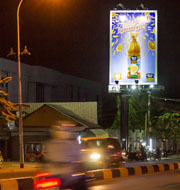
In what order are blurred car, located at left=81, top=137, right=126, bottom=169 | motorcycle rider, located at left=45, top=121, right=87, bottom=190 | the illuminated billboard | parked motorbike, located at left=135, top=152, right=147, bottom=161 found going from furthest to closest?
the illuminated billboard
parked motorbike, located at left=135, top=152, right=147, bottom=161
blurred car, located at left=81, top=137, right=126, bottom=169
motorcycle rider, located at left=45, top=121, right=87, bottom=190

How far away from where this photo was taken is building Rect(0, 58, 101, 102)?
56344 millimetres

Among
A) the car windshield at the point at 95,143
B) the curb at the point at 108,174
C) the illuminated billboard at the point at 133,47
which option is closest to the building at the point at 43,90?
the illuminated billboard at the point at 133,47

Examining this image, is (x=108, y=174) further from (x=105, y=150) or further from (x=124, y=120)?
(x=124, y=120)

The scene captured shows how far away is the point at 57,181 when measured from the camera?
10.9 meters

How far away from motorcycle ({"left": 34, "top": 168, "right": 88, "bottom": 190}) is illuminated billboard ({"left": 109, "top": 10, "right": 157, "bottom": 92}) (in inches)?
1303

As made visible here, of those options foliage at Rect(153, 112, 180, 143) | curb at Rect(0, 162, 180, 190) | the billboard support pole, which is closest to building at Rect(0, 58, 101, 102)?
the billboard support pole

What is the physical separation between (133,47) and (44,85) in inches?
929

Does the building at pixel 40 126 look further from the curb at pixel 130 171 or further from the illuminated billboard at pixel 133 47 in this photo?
the curb at pixel 130 171

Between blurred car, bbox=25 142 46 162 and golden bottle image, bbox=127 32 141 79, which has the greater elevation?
golden bottle image, bbox=127 32 141 79

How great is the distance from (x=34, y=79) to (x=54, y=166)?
5059 cm

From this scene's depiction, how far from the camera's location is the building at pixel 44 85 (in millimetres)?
56344

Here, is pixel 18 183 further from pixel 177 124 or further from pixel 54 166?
pixel 177 124

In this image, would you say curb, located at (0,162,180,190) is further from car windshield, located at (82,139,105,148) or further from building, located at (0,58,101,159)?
building, located at (0,58,101,159)

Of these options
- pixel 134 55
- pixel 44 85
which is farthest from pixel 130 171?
pixel 44 85
